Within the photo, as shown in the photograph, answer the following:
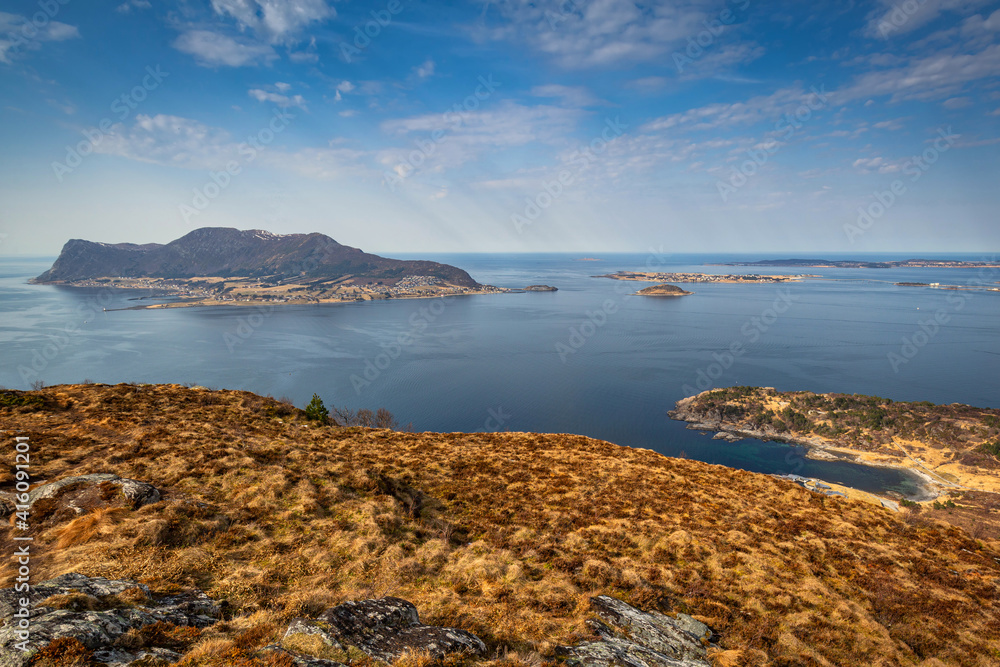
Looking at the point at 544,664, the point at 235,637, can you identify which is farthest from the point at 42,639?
the point at 544,664

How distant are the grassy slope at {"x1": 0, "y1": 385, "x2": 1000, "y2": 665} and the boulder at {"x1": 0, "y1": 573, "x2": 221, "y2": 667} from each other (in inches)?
34.6

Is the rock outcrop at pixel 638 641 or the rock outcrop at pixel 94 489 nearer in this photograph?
the rock outcrop at pixel 638 641

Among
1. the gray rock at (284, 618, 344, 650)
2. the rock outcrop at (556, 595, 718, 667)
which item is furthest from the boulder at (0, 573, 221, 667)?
the rock outcrop at (556, 595, 718, 667)

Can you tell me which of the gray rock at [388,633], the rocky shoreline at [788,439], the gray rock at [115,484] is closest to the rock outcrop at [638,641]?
the gray rock at [388,633]

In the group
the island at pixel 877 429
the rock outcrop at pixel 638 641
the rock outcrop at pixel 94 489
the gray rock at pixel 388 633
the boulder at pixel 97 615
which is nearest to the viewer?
the boulder at pixel 97 615

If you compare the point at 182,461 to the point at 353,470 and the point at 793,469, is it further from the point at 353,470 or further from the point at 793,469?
the point at 793,469

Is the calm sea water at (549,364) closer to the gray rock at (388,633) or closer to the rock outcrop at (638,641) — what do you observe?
the rock outcrop at (638,641)

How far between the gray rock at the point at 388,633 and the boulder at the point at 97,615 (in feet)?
9.36

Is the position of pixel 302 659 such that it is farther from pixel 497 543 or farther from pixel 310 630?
pixel 497 543

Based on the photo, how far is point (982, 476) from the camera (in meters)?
61.9

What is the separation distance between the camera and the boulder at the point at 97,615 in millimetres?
6473

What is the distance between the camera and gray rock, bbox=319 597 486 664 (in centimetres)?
801

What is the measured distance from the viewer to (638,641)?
34.1 ft

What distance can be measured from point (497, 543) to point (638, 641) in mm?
6465
